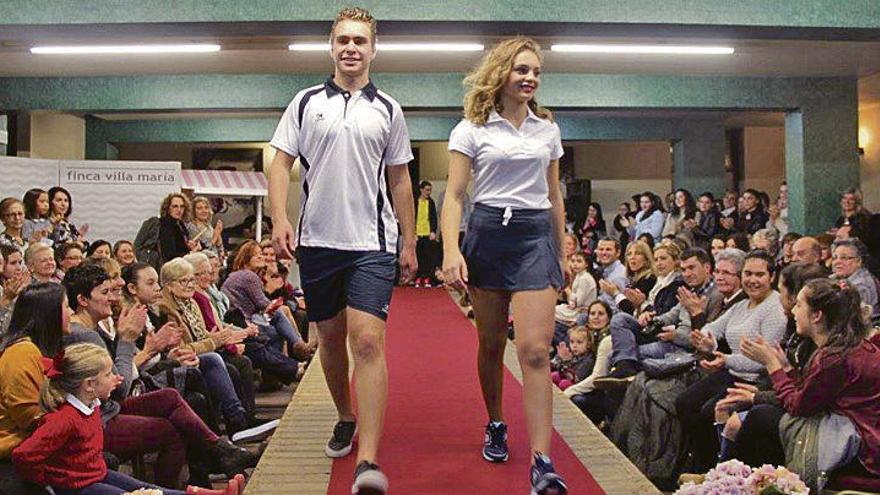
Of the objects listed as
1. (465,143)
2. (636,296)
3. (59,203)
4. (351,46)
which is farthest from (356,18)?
(59,203)

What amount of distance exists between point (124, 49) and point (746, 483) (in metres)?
7.74

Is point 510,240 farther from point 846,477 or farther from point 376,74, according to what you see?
point 376,74

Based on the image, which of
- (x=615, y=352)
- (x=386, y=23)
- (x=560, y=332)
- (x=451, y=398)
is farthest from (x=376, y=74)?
(x=451, y=398)

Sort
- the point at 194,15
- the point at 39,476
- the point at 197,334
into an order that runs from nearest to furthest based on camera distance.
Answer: the point at 39,476 < the point at 197,334 < the point at 194,15

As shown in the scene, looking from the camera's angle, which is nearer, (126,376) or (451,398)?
(126,376)

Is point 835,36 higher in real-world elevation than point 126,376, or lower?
higher

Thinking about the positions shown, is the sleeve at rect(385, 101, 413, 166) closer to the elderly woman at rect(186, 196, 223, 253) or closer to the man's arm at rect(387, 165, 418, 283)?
the man's arm at rect(387, 165, 418, 283)

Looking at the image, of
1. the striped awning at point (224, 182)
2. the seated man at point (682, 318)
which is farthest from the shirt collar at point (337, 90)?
the striped awning at point (224, 182)

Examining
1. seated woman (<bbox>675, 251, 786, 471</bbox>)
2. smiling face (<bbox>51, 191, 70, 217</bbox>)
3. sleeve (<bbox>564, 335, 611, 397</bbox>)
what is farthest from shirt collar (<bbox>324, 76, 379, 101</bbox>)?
smiling face (<bbox>51, 191, 70, 217</bbox>)

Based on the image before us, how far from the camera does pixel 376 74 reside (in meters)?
11.1

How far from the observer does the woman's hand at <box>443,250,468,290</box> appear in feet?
9.59

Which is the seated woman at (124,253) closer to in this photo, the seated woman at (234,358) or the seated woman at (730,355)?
the seated woman at (234,358)

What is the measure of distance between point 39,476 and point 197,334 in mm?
2088

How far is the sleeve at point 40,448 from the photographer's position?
9.49ft
